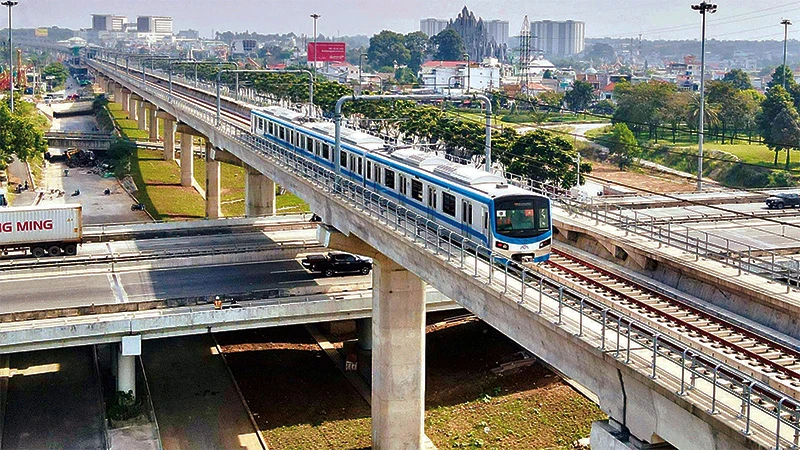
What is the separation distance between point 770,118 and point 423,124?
1719 inches

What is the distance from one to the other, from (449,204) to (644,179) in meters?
72.2

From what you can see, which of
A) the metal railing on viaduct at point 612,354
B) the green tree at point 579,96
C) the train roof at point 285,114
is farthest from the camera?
the green tree at point 579,96

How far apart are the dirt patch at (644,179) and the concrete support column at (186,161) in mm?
41874

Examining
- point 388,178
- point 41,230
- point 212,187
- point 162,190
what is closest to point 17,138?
point 162,190

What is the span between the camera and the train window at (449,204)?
3381cm

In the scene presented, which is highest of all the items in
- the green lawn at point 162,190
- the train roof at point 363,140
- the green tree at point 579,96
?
the green tree at point 579,96

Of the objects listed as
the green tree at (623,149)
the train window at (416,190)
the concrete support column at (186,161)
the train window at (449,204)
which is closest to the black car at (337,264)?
the train window at (416,190)

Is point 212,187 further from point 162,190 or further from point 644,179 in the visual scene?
point 644,179

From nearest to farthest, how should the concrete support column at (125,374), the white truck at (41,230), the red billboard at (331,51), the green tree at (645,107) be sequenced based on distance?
the concrete support column at (125,374) < the white truck at (41,230) < the green tree at (645,107) < the red billboard at (331,51)

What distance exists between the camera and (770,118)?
352ft

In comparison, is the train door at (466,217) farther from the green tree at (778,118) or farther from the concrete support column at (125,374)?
the green tree at (778,118)

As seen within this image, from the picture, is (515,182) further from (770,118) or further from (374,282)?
(770,118)

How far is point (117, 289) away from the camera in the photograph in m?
46.0

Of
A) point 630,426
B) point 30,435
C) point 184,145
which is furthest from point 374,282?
point 184,145
